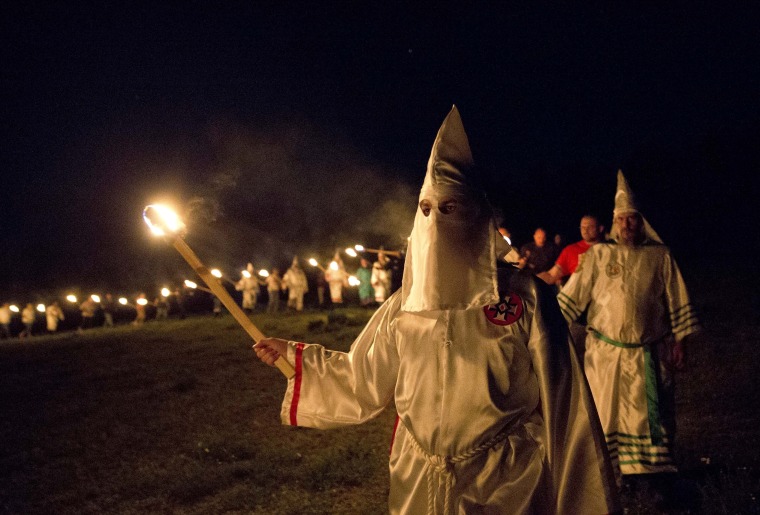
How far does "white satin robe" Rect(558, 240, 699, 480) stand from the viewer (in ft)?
15.4

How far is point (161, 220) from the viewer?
276 centimetres

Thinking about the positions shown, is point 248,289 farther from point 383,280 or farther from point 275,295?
point 383,280

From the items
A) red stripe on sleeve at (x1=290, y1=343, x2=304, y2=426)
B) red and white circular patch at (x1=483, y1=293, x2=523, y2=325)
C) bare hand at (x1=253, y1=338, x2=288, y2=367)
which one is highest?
red and white circular patch at (x1=483, y1=293, x2=523, y2=325)

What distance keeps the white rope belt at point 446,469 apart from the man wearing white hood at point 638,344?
2696 millimetres

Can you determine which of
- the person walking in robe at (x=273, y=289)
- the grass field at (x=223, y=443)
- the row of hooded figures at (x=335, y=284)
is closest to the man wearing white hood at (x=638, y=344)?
the grass field at (x=223, y=443)

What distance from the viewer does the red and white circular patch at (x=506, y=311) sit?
2547 millimetres

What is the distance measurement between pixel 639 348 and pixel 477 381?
293cm

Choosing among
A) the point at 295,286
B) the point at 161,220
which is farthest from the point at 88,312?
the point at 161,220

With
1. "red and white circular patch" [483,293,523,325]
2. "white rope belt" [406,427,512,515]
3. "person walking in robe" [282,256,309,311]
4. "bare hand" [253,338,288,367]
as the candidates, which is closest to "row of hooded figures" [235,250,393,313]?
"person walking in robe" [282,256,309,311]

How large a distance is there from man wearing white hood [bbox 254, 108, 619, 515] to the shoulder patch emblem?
8.48ft

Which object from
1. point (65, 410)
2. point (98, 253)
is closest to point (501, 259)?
point (65, 410)

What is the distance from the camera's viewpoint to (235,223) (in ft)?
136

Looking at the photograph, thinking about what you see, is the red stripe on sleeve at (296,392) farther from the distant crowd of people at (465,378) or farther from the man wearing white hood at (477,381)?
the man wearing white hood at (477,381)

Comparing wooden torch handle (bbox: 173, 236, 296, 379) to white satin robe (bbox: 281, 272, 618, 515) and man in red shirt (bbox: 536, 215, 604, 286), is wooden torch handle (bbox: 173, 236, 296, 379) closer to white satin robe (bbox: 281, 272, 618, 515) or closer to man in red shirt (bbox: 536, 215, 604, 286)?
white satin robe (bbox: 281, 272, 618, 515)
